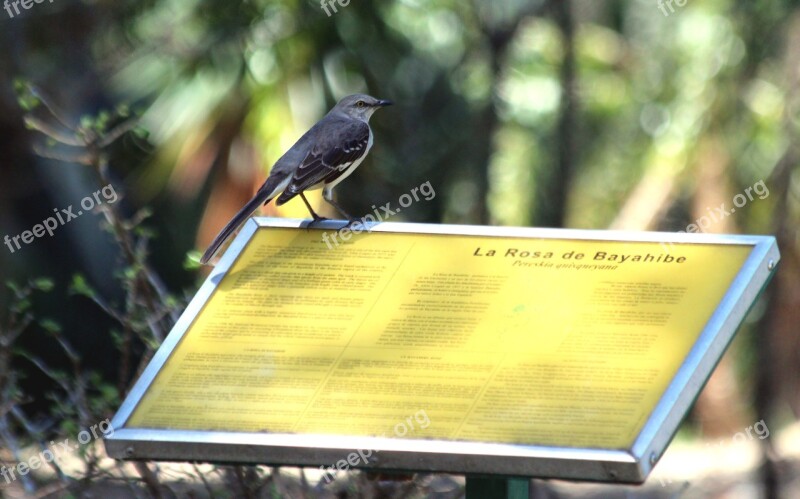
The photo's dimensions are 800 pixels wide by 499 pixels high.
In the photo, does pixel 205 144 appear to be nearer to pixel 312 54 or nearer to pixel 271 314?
pixel 312 54

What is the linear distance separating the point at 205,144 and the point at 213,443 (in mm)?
8347

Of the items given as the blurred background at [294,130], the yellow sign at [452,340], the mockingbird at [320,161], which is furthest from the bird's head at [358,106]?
the blurred background at [294,130]

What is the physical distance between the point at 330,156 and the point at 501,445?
235 centimetres

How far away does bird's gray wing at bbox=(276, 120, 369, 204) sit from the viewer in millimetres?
5031

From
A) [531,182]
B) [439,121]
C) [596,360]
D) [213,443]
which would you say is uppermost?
[213,443]

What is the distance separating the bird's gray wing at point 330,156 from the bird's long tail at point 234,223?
0.27 feet

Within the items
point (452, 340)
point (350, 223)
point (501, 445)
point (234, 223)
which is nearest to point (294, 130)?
point (234, 223)

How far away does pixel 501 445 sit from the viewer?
309 cm

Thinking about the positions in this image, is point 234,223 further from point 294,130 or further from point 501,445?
point 294,130

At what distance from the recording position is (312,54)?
1140 cm

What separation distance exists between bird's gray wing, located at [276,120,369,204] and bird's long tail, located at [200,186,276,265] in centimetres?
8

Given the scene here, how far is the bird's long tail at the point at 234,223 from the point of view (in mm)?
4272

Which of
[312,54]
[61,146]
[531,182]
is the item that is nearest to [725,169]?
[531,182]

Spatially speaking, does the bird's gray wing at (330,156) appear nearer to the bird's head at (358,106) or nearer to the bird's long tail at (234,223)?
the bird's long tail at (234,223)
